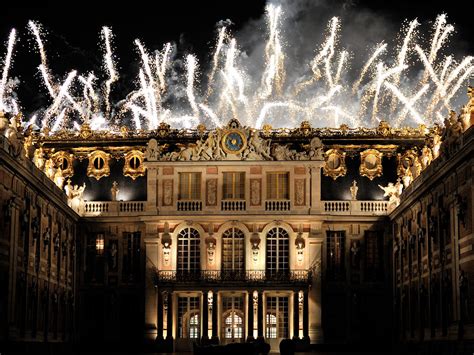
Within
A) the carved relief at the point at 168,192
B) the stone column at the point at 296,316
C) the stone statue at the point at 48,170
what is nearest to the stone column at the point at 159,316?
the carved relief at the point at 168,192

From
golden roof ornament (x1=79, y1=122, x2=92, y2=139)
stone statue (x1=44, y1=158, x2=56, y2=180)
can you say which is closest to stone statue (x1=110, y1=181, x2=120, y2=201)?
golden roof ornament (x1=79, y1=122, x2=92, y2=139)

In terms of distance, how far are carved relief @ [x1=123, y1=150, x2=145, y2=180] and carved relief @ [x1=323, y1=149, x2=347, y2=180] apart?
40.3ft

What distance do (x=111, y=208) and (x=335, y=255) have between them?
594 inches

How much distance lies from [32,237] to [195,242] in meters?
14.5

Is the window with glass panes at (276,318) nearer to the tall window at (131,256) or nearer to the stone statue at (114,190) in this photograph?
the tall window at (131,256)

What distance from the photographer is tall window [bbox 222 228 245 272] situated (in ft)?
204

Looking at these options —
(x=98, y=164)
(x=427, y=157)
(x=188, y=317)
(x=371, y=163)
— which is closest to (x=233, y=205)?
(x=188, y=317)

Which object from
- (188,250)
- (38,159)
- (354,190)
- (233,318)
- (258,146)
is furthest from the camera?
(354,190)

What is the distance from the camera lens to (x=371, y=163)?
210 feet

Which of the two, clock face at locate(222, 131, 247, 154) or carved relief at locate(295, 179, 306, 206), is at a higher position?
clock face at locate(222, 131, 247, 154)

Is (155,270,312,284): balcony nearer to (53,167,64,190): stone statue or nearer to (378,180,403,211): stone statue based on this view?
(378,180,403,211): stone statue

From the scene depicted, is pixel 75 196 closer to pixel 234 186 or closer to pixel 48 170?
pixel 48 170

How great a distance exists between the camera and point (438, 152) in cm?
4834

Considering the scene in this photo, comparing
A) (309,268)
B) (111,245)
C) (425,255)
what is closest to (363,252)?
(309,268)
